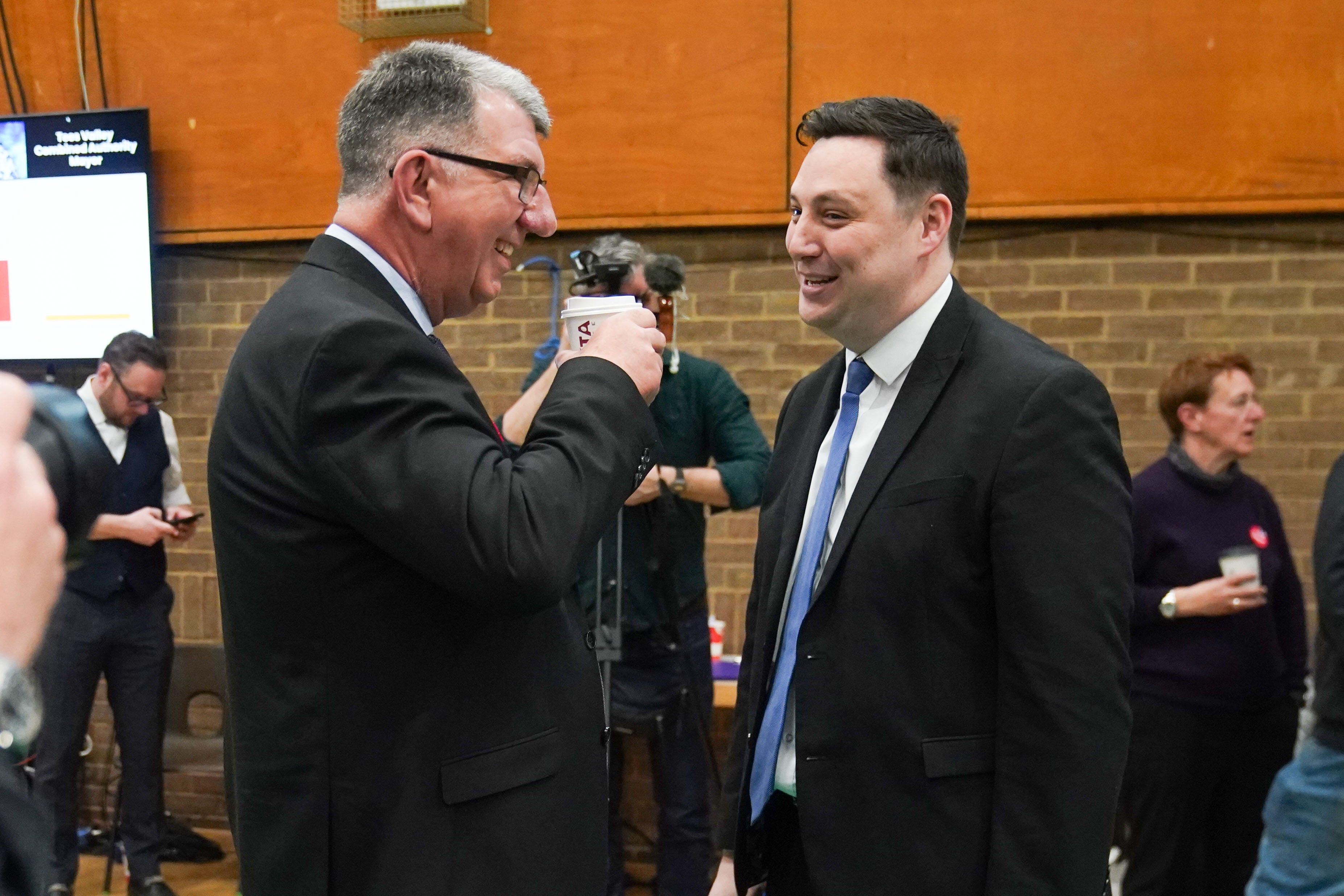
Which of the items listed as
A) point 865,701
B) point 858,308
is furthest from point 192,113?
point 865,701

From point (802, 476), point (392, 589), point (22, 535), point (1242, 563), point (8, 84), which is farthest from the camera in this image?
point (8, 84)

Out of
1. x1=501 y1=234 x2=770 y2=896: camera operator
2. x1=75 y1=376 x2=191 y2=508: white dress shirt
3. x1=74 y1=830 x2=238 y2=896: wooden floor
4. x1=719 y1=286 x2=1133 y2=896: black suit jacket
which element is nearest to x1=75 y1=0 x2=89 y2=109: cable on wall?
x1=75 y1=376 x2=191 y2=508: white dress shirt

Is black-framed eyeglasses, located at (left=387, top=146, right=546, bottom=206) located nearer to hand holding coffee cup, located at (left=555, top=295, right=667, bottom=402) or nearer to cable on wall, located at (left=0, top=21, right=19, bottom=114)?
hand holding coffee cup, located at (left=555, top=295, right=667, bottom=402)

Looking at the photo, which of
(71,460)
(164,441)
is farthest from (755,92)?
(71,460)

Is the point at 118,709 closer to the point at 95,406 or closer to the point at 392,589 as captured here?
the point at 95,406

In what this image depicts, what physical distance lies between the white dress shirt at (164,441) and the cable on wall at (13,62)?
1.33 m

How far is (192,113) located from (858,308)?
3840mm

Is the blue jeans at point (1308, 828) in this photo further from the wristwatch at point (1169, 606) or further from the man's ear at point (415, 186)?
the man's ear at point (415, 186)

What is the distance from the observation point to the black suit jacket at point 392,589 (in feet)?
4.01

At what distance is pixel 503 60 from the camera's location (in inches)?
172

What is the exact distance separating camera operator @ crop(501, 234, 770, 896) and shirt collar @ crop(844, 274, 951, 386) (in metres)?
1.49

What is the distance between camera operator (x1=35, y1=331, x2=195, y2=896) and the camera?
388 centimetres

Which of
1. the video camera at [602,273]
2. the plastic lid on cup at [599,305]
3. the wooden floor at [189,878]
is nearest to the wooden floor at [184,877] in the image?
the wooden floor at [189,878]

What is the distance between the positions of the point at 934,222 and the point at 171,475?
3.33 metres
